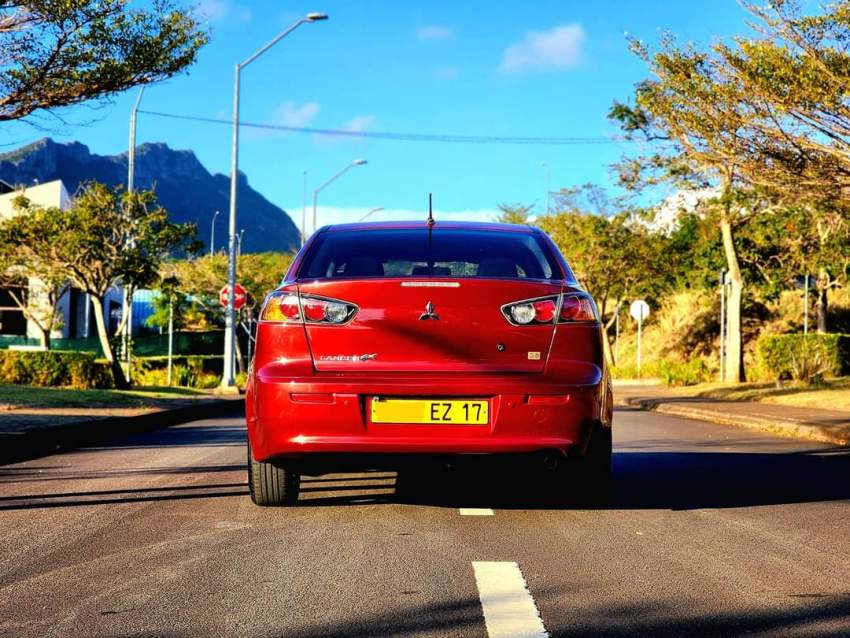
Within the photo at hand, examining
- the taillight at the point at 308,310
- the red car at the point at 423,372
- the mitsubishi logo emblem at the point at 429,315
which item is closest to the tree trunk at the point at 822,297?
the red car at the point at 423,372

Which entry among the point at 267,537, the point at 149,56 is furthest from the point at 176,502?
the point at 149,56

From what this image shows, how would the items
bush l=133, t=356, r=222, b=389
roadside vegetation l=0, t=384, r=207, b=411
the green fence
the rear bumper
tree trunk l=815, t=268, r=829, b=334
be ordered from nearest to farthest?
the rear bumper, roadside vegetation l=0, t=384, r=207, b=411, bush l=133, t=356, r=222, b=389, tree trunk l=815, t=268, r=829, b=334, the green fence

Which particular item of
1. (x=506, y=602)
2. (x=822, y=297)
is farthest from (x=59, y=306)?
(x=506, y=602)

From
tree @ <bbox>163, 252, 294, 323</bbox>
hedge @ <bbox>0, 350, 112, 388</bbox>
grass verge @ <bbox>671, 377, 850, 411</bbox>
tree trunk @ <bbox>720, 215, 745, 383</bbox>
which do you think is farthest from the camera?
tree @ <bbox>163, 252, 294, 323</bbox>

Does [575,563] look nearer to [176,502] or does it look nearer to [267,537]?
[267,537]

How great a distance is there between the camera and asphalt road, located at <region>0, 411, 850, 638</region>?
3.93 metres

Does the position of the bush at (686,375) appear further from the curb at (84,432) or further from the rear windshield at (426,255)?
the rear windshield at (426,255)

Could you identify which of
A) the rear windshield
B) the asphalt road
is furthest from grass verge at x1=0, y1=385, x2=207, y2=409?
the rear windshield

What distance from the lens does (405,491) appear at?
7.33m

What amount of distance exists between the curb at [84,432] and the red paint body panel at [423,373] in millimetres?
4540

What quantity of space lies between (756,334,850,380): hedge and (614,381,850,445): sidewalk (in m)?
3.92

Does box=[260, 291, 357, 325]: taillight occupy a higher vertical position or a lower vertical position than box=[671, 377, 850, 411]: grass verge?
higher

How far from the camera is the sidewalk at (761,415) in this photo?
13.1m

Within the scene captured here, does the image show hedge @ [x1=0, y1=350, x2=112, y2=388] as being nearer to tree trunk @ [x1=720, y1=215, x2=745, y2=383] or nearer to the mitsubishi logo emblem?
tree trunk @ [x1=720, y1=215, x2=745, y2=383]
